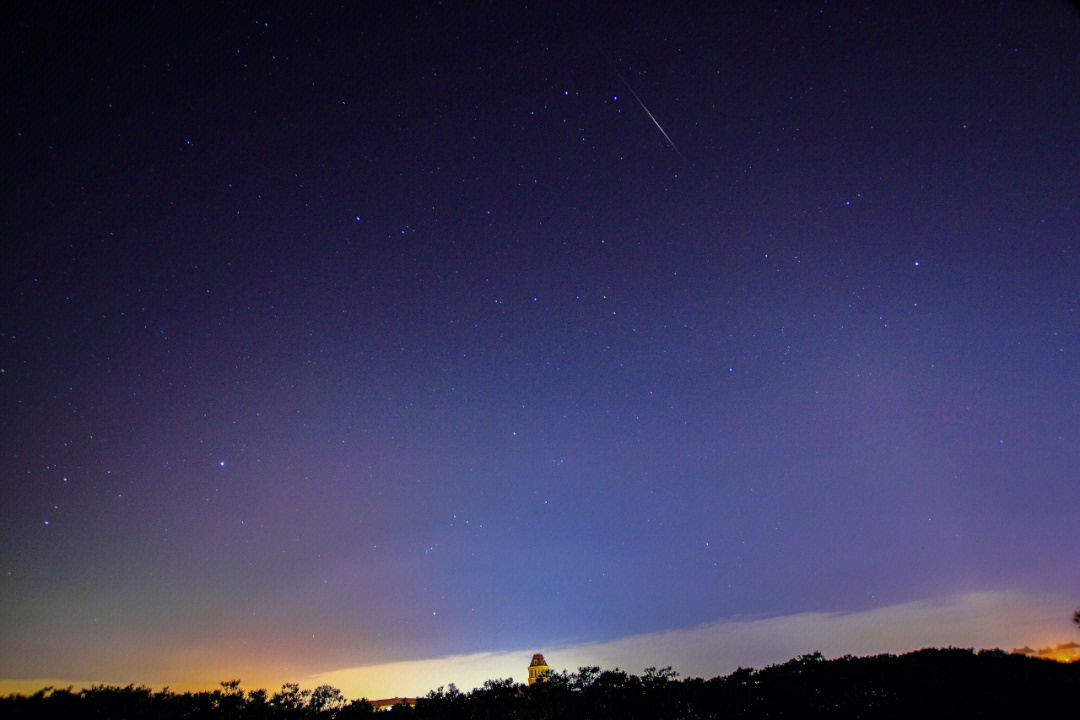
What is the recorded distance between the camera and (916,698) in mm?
12922

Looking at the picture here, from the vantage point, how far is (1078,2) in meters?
1.71

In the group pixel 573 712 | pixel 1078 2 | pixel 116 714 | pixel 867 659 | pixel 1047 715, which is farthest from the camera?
pixel 867 659

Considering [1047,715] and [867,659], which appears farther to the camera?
[867,659]

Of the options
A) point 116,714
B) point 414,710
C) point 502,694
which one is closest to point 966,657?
point 502,694

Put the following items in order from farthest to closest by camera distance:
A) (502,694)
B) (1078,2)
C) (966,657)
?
(966,657) < (502,694) < (1078,2)

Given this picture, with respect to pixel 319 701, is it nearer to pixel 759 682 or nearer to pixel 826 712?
pixel 759 682

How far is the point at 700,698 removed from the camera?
14148 millimetres

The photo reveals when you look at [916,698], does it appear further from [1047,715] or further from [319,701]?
[319,701]

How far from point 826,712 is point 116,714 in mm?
17528

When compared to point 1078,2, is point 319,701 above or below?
below

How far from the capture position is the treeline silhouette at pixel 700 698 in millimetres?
12383

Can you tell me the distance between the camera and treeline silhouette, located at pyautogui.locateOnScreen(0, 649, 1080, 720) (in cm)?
1238

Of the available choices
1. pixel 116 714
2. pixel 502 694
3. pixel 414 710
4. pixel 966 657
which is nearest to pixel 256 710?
pixel 116 714

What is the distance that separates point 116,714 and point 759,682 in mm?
16930
